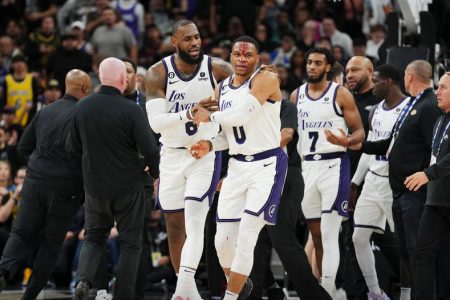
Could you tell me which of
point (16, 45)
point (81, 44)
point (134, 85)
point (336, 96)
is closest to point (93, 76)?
point (81, 44)

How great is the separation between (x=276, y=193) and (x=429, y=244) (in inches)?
57.4

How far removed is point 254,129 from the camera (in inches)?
330

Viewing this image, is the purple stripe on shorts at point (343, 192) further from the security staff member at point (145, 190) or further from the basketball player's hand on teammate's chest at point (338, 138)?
the security staff member at point (145, 190)

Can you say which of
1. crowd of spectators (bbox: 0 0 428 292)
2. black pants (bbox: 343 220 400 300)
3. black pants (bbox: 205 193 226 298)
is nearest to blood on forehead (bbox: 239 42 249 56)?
black pants (bbox: 205 193 226 298)

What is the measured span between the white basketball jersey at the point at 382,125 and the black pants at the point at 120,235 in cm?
276

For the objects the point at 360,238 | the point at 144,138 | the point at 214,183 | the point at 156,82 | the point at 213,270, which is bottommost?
the point at 213,270

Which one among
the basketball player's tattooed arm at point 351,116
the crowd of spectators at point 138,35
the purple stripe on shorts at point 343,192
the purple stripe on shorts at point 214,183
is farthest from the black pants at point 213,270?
the crowd of spectators at point 138,35

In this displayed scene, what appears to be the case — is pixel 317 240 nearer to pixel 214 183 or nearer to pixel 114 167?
pixel 214 183

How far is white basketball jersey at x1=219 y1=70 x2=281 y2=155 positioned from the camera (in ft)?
27.5

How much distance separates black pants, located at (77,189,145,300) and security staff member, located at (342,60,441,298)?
227 cm

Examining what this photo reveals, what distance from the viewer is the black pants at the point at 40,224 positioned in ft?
31.2

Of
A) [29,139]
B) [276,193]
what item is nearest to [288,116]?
[276,193]

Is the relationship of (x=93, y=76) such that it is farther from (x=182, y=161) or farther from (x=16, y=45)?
(x=182, y=161)

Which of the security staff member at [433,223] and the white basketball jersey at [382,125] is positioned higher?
the white basketball jersey at [382,125]
